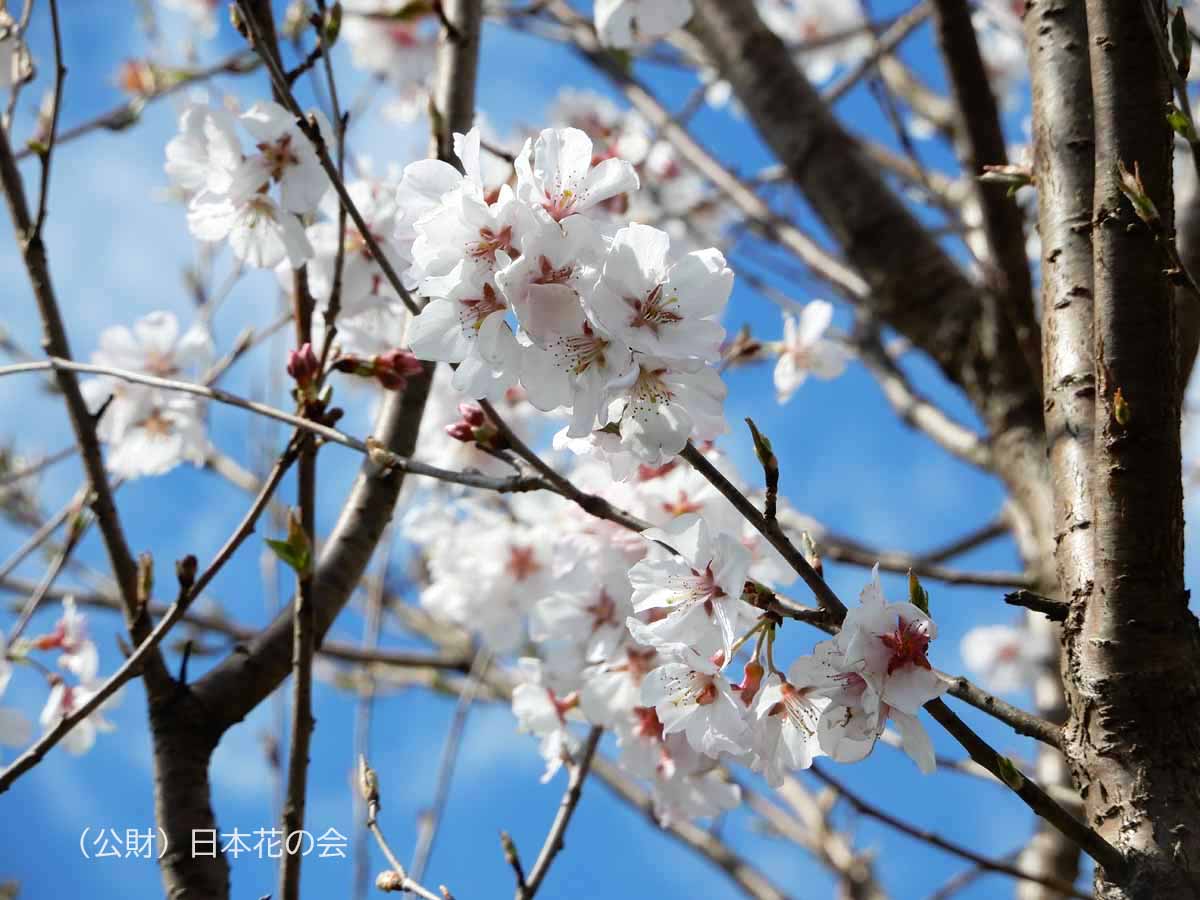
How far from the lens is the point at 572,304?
87cm

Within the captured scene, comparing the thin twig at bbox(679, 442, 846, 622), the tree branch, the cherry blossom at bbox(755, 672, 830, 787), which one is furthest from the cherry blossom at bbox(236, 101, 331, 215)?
the tree branch

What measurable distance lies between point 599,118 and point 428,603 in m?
2.27

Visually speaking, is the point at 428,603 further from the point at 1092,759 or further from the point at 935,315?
the point at 1092,759

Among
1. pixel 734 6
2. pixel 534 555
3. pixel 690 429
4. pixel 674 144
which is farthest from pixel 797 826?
pixel 690 429

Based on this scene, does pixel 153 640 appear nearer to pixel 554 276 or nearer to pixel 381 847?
pixel 381 847

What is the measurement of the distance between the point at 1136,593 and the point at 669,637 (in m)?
0.43

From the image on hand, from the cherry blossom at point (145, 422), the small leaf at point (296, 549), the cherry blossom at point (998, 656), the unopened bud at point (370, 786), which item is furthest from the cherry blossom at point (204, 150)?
the cherry blossom at point (998, 656)

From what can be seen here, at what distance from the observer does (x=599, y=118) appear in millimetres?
4043

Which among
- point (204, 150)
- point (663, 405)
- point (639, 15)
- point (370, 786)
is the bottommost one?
point (370, 786)

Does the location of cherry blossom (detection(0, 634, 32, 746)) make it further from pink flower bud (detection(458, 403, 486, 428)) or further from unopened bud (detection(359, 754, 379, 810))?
pink flower bud (detection(458, 403, 486, 428))

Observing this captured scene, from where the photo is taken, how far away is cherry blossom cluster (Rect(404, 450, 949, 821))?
0.96 m

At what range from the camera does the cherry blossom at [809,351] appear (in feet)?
6.41

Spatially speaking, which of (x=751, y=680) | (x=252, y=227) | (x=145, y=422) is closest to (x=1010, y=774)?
(x=751, y=680)

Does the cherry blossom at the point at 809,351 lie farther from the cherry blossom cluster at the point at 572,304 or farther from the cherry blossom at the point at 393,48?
the cherry blossom at the point at 393,48
